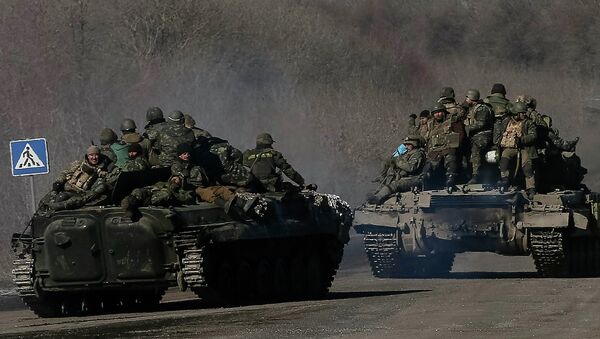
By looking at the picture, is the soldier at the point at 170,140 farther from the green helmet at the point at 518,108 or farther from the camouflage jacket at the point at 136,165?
the green helmet at the point at 518,108

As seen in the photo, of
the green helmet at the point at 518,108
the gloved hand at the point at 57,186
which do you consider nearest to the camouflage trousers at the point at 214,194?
the gloved hand at the point at 57,186

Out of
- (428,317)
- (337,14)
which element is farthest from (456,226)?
(337,14)

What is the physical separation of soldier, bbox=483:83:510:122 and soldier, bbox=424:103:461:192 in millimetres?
A: 816

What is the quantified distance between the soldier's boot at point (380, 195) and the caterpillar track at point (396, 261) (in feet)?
1.88

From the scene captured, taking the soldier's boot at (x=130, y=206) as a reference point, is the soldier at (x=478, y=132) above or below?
above

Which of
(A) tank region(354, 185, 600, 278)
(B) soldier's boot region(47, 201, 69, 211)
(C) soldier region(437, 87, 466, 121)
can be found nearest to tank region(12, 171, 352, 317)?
(B) soldier's boot region(47, 201, 69, 211)

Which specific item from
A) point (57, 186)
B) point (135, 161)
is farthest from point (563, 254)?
point (57, 186)

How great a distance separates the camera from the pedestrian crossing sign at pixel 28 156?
34250 mm

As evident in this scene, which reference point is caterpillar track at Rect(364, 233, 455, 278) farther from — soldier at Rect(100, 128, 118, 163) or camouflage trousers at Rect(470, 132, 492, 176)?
soldier at Rect(100, 128, 118, 163)

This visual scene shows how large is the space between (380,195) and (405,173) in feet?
2.36

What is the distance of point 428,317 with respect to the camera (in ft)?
72.4

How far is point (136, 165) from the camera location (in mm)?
25969

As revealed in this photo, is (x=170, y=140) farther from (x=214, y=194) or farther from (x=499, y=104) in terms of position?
(x=499, y=104)

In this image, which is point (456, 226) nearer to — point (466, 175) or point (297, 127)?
point (466, 175)
